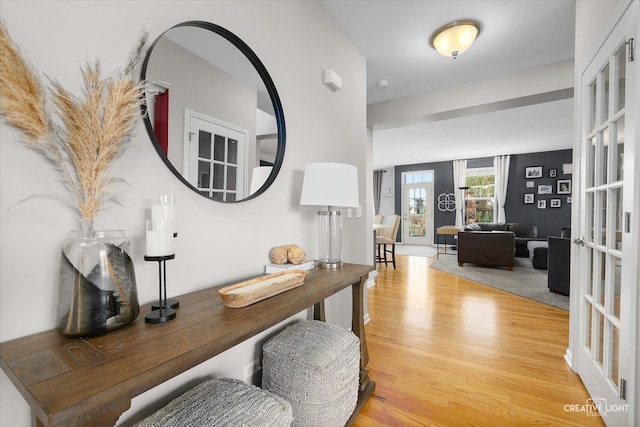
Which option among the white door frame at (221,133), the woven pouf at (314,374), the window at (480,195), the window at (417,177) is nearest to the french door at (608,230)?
the woven pouf at (314,374)

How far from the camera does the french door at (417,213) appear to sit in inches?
358

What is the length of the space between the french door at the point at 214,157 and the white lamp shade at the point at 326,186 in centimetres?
37

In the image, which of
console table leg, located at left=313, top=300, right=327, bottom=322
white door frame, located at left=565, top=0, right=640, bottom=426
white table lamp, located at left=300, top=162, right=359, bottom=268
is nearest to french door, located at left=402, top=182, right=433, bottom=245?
white door frame, located at left=565, top=0, right=640, bottom=426

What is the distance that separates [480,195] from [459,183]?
684 mm

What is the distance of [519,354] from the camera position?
2119mm

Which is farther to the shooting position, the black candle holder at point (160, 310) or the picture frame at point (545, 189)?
the picture frame at point (545, 189)

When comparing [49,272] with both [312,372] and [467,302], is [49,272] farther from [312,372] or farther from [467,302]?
[467,302]

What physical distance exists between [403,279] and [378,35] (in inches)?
135

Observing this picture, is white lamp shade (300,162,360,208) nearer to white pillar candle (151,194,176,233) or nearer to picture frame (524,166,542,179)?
white pillar candle (151,194,176,233)

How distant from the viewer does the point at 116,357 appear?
62 centimetres

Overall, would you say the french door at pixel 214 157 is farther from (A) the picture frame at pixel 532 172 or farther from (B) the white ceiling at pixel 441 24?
(A) the picture frame at pixel 532 172

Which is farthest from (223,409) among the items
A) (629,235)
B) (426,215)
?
(426,215)

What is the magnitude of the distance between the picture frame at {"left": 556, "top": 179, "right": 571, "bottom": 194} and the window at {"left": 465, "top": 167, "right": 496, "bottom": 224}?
4.73 ft

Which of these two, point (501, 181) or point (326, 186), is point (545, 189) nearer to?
point (501, 181)
